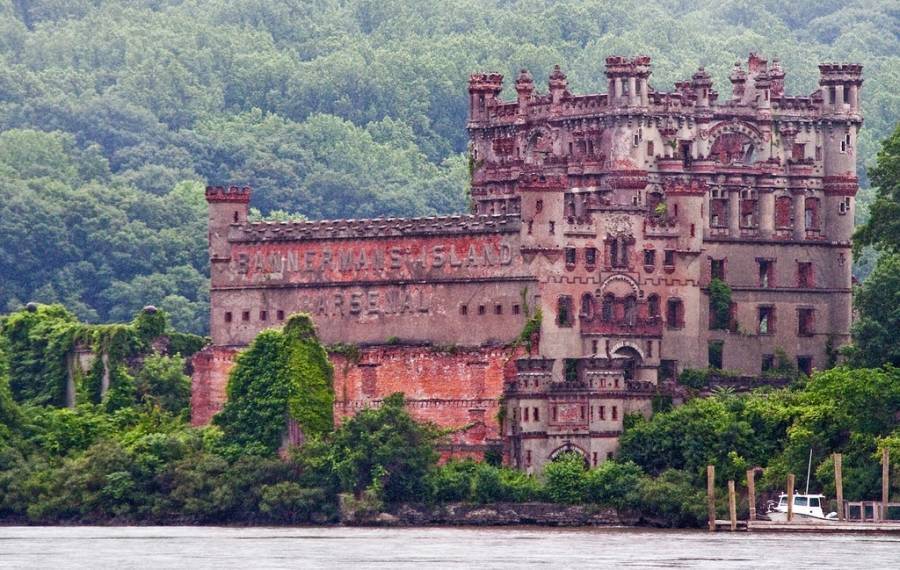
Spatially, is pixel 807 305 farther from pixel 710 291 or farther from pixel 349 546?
pixel 349 546

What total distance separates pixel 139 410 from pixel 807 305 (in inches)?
1012

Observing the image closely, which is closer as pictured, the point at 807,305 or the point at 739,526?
the point at 739,526

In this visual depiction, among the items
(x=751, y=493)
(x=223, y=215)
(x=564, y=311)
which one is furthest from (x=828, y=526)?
(x=223, y=215)

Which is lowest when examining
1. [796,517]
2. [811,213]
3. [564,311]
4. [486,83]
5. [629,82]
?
[796,517]

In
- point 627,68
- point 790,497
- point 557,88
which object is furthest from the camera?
point 557,88

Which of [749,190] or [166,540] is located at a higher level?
[749,190]

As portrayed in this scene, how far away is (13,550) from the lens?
14025 centimetres

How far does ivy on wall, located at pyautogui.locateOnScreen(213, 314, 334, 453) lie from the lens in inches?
6161

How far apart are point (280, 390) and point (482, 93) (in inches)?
738

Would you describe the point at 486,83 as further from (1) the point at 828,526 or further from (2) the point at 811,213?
(1) the point at 828,526

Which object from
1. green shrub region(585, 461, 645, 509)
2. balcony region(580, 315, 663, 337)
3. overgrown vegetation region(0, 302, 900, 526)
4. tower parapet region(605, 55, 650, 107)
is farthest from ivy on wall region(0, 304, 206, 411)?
green shrub region(585, 461, 645, 509)

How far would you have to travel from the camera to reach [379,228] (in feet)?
522

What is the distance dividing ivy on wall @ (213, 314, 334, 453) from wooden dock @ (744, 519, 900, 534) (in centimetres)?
1876

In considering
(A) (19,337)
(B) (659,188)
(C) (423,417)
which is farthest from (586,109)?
(A) (19,337)
